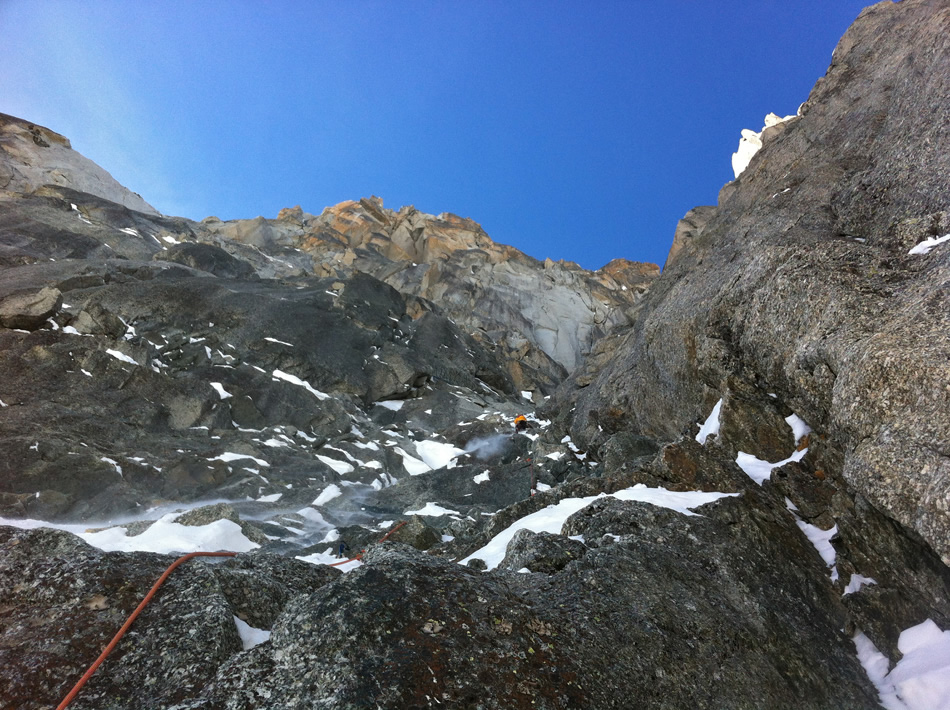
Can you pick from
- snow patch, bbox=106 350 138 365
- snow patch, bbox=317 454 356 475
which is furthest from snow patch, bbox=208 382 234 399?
snow patch, bbox=317 454 356 475

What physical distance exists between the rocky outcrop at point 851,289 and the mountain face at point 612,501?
3.1 inches

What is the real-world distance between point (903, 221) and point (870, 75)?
12.3m

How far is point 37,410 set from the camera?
3194 cm

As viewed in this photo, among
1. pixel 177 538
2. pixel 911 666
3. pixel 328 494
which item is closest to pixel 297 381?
pixel 328 494

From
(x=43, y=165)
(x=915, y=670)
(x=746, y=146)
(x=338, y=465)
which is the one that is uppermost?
(x=43, y=165)

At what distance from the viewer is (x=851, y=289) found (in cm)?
1169

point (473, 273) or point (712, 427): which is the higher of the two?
point (473, 273)

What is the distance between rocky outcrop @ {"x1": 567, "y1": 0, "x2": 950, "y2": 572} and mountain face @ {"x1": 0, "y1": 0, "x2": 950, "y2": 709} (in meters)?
0.08

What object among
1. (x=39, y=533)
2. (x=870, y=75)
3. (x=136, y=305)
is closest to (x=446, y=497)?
(x=39, y=533)

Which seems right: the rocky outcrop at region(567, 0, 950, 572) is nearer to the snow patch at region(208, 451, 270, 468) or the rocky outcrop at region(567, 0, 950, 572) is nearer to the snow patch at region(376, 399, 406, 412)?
the snow patch at region(208, 451, 270, 468)

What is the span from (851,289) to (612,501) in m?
7.05

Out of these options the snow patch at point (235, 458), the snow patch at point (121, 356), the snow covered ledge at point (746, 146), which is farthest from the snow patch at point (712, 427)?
the snow covered ledge at point (746, 146)

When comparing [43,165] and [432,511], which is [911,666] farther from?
[43,165]

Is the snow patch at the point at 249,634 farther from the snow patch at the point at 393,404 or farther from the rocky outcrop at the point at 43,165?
the rocky outcrop at the point at 43,165
